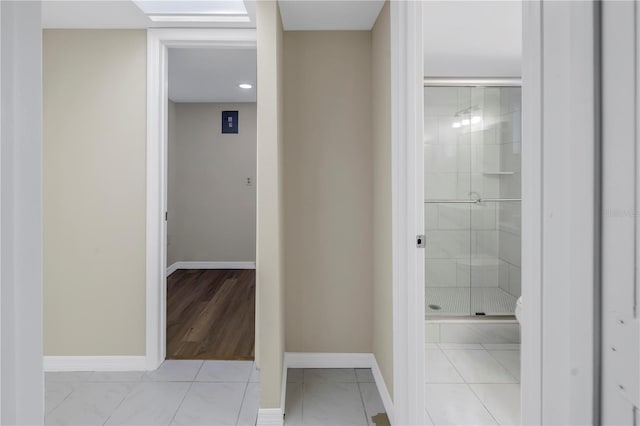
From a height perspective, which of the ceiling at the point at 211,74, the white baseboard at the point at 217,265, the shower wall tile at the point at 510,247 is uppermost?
the ceiling at the point at 211,74

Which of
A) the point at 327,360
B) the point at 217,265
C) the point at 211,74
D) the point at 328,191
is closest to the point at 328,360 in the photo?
the point at 327,360

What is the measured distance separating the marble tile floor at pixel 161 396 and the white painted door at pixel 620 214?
1.84m

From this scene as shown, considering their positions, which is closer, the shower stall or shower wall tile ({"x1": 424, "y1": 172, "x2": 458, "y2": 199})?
the shower stall

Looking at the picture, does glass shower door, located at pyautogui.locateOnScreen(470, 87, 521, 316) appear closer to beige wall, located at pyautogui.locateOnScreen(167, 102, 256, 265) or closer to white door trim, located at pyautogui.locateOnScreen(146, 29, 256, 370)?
white door trim, located at pyautogui.locateOnScreen(146, 29, 256, 370)

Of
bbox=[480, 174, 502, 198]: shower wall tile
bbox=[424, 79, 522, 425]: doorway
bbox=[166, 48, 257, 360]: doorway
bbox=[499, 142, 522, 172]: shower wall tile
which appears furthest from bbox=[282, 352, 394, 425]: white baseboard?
bbox=[166, 48, 257, 360]: doorway

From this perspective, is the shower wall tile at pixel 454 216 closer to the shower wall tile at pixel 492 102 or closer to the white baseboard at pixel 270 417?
the shower wall tile at pixel 492 102

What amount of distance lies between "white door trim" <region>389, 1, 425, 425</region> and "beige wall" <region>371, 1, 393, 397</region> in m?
0.16

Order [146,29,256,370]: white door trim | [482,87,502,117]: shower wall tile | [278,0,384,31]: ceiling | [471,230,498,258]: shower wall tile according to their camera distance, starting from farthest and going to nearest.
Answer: [471,230,498,258]: shower wall tile < [482,87,502,117]: shower wall tile < [146,29,256,370]: white door trim < [278,0,384,31]: ceiling

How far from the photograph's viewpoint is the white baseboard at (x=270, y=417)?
1.84m

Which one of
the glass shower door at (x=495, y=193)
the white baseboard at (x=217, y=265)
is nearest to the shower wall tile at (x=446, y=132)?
the glass shower door at (x=495, y=193)

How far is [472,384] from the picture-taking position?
220 cm

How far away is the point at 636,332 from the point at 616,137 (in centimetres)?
22

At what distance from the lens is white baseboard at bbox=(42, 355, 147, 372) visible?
2.44 m

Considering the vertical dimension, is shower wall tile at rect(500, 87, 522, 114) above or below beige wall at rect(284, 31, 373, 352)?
above
